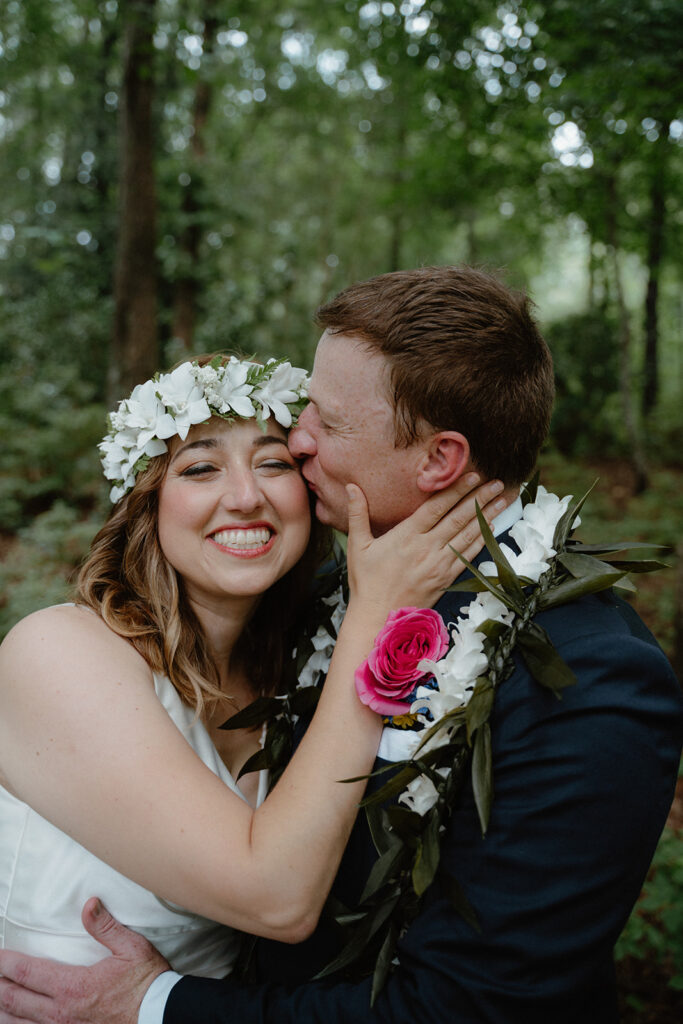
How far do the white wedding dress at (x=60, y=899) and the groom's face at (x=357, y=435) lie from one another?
4.37 ft

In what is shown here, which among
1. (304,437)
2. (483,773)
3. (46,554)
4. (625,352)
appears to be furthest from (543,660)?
(625,352)

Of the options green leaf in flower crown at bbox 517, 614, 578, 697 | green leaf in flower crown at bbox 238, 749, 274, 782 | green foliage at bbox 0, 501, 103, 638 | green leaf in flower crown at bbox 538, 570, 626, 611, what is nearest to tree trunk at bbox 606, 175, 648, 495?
green foliage at bbox 0, 501, 103, 638

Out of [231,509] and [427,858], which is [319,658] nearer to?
[231,509]

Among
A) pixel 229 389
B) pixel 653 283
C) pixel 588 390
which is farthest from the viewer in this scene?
pixel 653 283

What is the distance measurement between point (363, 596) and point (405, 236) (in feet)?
67.1

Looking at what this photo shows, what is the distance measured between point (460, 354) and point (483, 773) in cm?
118

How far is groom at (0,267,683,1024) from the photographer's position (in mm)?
1635

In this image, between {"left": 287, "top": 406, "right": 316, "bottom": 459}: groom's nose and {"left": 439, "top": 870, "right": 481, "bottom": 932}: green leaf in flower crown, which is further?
{"left": 287, "top": 406, "right": 316, "bottom": 459}: groom's nose

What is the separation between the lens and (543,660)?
1.71 m

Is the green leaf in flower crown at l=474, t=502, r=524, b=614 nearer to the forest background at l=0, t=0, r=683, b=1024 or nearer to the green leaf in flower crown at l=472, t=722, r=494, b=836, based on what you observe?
the green leaf in flower crown at l=472, t=722, r=494, b=836

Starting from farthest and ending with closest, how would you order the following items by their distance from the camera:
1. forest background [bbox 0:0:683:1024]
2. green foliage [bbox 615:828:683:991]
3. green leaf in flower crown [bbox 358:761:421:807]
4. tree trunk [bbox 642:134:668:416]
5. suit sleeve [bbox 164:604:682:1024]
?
tree trunk [bbox 642:134:668:416] < forest background [bbox 0:0:683:1024] < green foliage [bbox 615:828:683:991] < green leaf in flower crown [bbox 358:761:421:807] < suit sleeve [bbox 164:604:682:1024]

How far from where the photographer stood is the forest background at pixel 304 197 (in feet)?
19.0

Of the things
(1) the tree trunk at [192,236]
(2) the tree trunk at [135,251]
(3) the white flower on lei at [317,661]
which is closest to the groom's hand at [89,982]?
(3) the white flower on lei at [317,661]

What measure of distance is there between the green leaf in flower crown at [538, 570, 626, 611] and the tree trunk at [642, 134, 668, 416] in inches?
431
